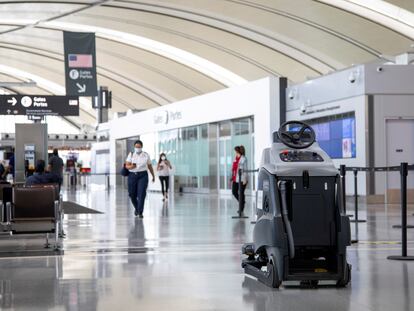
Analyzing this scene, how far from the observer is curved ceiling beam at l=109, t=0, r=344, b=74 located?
38294 millimetres

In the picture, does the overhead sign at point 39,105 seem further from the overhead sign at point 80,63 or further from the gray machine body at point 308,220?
the gray machine body at point 308,220

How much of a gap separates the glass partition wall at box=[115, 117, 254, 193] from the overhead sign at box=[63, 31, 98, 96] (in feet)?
25.4

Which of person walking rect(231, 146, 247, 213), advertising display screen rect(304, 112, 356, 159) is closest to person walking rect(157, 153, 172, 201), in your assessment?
advertising display screen rect(304, 112, 356, 159)

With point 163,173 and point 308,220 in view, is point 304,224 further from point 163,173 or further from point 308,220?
Result: point 163,173

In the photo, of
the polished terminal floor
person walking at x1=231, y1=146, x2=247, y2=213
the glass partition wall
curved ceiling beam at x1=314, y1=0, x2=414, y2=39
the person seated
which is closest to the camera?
the polished terminal floor

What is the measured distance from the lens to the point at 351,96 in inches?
920

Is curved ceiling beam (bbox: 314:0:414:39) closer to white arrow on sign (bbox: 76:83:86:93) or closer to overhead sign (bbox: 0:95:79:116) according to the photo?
overhead sign (bbox: 0:95:79:116)

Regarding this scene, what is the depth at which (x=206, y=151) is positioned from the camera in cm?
3559

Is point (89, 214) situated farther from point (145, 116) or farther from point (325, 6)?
point (145, 116)

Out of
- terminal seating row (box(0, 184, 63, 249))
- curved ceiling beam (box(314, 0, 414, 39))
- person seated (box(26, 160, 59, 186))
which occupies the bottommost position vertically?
terminal seating row (box(0, 184, 63, 249))

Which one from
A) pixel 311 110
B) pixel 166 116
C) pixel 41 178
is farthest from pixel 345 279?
pixel 166 116

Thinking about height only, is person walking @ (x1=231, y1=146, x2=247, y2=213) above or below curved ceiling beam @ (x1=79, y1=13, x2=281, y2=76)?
below

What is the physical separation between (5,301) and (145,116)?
1516 inches

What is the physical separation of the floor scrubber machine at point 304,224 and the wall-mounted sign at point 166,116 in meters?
31.4
